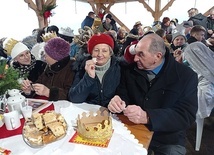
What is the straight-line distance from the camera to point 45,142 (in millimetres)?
992

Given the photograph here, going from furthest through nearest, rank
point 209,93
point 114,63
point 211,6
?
point 211,6 → point 209,93 → point 114,63

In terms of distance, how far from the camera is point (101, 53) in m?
1.58

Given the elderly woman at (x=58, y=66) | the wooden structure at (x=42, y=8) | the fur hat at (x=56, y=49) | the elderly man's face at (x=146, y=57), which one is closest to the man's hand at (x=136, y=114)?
the elderly man's face at (x=146, y=57)

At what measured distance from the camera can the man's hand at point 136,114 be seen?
1.17 meters

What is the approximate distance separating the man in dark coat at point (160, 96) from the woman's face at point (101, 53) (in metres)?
0.24

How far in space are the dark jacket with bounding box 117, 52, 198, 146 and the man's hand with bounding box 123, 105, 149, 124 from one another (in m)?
0.03

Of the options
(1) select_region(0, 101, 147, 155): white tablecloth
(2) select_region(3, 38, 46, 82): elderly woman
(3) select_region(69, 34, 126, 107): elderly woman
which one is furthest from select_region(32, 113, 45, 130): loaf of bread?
(2) select_region(3, 38, 46, 82): elderly woman

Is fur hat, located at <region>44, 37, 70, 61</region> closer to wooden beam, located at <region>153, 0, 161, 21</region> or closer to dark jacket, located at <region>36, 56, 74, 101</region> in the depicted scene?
dark jacket, located at <region>36, 56, 74, 101</region>

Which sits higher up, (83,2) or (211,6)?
(83,2)

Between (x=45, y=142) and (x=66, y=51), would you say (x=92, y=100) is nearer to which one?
(x=66, y=51)

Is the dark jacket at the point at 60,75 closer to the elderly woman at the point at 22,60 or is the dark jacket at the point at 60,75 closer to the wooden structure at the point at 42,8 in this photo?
the elderly woman at the point at 22,60

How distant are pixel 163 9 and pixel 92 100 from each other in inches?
287

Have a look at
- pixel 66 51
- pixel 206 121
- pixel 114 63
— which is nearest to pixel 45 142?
pixel 114 63

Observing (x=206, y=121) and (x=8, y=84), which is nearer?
(x=8, y=84)
